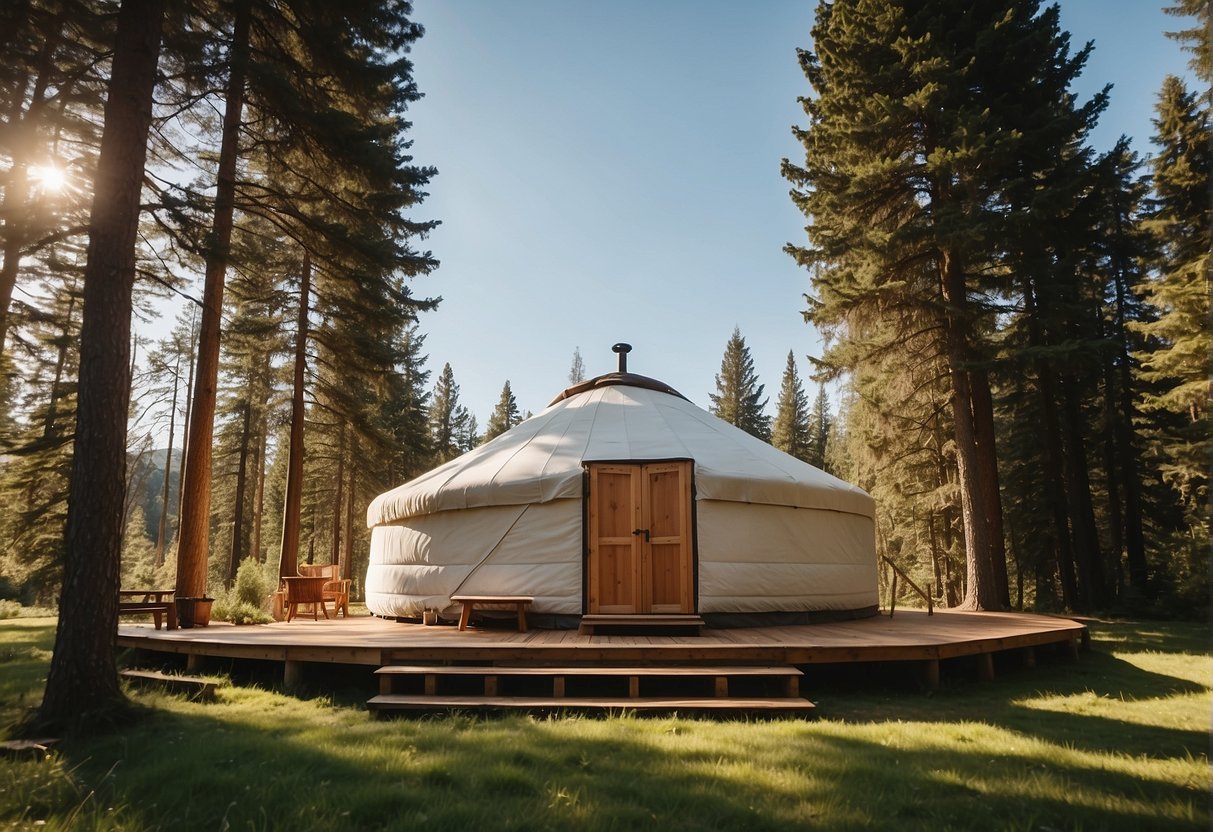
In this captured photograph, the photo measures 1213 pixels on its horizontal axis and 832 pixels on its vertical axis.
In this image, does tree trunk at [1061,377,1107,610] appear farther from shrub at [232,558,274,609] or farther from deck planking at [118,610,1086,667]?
shrub at [232,558,274,609]

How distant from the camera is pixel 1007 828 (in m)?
1.98

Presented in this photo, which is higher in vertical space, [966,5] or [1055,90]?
[966,5]

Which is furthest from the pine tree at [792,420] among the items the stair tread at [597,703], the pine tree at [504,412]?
the stair tread at [597,703]

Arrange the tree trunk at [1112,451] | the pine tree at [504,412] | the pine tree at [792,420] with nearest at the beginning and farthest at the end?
the tree trunk at [1112,451]
the pine tree at [792,420]
the pine tree at [504,412]

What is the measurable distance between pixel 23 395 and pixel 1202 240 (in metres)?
21.5

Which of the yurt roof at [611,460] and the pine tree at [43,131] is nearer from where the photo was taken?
the pine tree at [43,131]

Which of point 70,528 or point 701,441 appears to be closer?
point 70,528

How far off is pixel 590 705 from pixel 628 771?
1.14m

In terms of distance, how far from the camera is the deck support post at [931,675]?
4488 mm

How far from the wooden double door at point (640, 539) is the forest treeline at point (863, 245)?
3411mm

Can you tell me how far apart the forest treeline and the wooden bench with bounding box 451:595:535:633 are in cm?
292

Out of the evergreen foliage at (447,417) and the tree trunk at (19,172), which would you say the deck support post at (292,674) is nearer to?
the tree trunk at (19,172)

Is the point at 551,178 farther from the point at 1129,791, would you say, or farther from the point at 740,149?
the point at 1129,791

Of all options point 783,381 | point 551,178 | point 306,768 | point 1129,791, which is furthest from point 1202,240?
point 783,381
